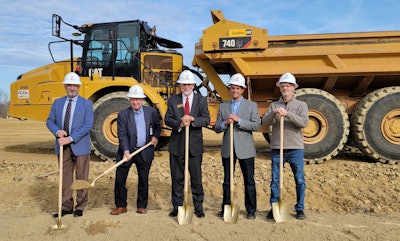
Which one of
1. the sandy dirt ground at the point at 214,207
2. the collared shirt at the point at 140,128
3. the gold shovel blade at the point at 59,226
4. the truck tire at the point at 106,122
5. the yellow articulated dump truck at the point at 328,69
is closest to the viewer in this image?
the sandy dirt ground at the point at 214,207

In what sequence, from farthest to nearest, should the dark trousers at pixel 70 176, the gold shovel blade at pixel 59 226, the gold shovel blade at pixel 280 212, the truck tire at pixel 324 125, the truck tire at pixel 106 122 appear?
the truck tire at pixel 106 122 < the truck tire at pixel 324 125 < the dark trousers at pixel 70 176 < the gold shovel blade at pixel 280 212 < the gold shovel blade at pixel 59 226

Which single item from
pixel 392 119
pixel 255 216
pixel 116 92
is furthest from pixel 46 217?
pixel 392 119

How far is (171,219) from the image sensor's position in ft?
14.1

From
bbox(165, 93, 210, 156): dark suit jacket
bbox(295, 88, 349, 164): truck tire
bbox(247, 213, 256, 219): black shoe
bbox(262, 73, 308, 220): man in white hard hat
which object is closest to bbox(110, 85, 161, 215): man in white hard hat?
bbox(165, 93, 210, 156): dark suit jacket

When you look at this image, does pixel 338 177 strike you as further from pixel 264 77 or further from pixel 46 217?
pixel 46 217

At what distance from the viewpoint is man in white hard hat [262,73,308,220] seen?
4195 mm

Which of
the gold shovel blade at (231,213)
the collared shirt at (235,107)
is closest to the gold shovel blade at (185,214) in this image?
the gold shovel blade at (231,213)

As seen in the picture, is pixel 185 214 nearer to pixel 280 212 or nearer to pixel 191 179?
pixel 191 179

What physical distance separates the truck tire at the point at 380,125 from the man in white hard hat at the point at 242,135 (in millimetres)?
3416

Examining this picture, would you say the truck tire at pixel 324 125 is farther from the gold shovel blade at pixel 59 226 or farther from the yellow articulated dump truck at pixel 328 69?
the gold shovel blade at pixel 59 226

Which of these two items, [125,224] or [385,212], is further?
[385,212]

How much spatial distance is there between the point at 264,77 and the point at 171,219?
3.65 metres

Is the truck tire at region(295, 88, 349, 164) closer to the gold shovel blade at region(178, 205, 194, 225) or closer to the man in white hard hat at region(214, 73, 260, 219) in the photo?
the man in white hard hat at region(214, 73, 260, 219)

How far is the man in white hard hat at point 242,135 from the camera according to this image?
423cm
